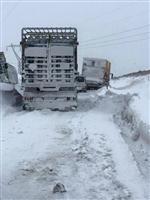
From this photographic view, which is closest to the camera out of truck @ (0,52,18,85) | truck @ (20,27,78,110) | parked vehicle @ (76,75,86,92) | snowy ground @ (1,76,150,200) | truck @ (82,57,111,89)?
snowy ground @ (1,76,150,200)

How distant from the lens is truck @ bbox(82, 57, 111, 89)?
5238 cm

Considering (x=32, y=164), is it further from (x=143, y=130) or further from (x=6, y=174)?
(x=143, y=130)

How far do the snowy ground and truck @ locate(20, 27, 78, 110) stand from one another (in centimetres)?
550

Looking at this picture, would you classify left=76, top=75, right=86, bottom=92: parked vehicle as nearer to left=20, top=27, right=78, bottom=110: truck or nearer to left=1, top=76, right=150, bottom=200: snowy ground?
left=20, top=27, right=78, bottom=110: truck

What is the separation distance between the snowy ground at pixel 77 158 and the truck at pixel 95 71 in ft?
108

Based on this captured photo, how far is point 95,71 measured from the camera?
52938 mm

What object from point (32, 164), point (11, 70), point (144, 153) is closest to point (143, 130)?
point (144, 153)

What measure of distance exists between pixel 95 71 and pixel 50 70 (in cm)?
2796

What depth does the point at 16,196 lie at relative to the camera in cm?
875

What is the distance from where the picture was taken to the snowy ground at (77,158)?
8.99 meters

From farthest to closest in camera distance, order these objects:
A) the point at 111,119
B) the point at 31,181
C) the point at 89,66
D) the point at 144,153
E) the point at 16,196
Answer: the point at 89,66 < the point at 111,119 < the point at 144,153 < the point at 31,181 < the point at 16,196

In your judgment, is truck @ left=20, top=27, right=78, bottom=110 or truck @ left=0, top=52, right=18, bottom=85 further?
truck @ left=0, top=52, right=18, bottom=85

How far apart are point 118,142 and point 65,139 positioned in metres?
1.48

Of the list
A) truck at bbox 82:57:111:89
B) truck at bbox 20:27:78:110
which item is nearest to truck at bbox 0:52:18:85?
truck at bbox 20:27:78:110
